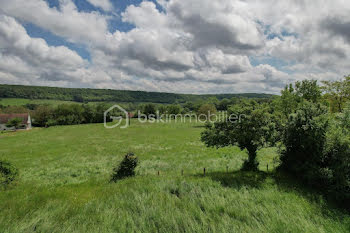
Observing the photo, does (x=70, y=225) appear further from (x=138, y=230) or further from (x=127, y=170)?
(x=127, y=170)

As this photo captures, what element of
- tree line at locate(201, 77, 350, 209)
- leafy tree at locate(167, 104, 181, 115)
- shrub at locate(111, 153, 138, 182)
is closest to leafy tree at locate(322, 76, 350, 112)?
tree line at locate(201, 77, 350, 209)

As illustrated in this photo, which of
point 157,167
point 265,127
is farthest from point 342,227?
point 157,167

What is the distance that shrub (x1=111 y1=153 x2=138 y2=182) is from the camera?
474 inches

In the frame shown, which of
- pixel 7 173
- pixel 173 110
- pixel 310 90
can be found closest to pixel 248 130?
pixel 7 173

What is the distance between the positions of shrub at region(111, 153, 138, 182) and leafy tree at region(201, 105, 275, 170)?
5.73 metres

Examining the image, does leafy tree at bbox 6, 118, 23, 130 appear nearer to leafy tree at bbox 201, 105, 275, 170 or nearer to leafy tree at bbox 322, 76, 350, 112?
leafy tree at bbox 201, 105, 275, 170

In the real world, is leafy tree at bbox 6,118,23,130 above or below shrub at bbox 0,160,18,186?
below

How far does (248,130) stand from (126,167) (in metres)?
8.88

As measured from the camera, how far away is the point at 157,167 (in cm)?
1590

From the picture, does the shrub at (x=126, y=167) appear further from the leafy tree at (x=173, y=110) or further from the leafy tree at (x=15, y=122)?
the leafy tree at (x=173, y=110)

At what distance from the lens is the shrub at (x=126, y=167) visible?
1203 cm

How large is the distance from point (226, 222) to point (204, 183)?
346 centimetres

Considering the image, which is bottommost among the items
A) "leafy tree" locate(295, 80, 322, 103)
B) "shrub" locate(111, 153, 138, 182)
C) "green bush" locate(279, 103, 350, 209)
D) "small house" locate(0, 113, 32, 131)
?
"small house" locate(0, 113, 32, 131)

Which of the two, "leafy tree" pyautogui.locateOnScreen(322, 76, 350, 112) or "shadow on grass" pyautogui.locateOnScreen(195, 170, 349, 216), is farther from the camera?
"leafy tree" pyautogui.locateOnScreen(322, 76, 350, 112)
